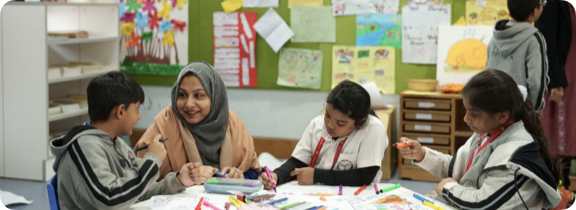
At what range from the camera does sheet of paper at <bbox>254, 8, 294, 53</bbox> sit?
5012 mm

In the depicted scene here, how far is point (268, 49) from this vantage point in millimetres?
5121

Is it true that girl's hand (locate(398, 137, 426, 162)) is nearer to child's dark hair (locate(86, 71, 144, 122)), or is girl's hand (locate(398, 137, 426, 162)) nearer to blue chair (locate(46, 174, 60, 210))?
child's dark hair (locate(86, 71, 144, 122))

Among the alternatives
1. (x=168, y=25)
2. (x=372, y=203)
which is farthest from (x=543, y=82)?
(x=168, y=25)

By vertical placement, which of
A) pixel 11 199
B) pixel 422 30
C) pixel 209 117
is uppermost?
pixel 422 30

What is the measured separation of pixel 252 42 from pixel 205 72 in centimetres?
270

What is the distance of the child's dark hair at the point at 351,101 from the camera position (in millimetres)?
2293

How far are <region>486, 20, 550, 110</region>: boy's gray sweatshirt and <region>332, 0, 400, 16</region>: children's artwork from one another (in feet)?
4.27

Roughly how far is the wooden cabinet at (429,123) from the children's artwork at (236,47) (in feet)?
4.94

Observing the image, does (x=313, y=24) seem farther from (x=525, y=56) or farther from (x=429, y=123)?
(x=525, y=56)

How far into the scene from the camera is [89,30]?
513 centimetres

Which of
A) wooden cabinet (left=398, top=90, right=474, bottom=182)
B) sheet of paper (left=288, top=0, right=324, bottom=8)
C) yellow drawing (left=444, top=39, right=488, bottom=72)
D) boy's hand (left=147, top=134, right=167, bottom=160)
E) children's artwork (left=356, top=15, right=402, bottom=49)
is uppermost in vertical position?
sheet of paper (left=288, top=0, right=324, bottom=8)

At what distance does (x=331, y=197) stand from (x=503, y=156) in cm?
62

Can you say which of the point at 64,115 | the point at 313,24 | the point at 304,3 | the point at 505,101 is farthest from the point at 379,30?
the point at 505,101

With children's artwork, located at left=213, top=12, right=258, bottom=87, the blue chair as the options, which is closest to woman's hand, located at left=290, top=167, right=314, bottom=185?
the blue chair
